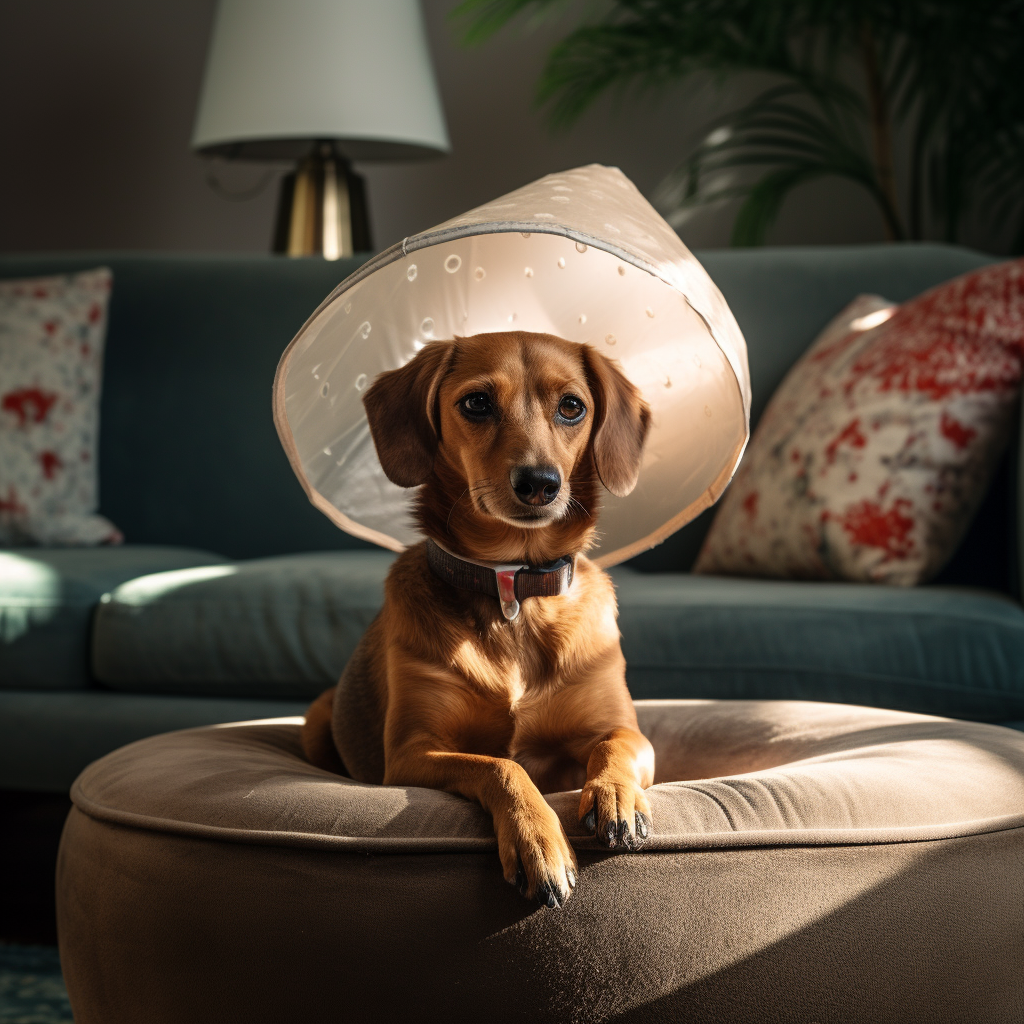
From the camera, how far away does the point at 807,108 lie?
3996 mm

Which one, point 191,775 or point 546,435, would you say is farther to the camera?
point 546,435

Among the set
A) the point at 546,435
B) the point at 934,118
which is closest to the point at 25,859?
the point at 546,435

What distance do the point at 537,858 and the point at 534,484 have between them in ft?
1.57

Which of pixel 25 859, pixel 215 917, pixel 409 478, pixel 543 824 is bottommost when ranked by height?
pixel 25 859

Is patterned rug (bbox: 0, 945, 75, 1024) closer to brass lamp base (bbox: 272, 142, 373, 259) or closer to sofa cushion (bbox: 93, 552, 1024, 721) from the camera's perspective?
sofa cushion (bbox: 93, 552, 1024, 721)

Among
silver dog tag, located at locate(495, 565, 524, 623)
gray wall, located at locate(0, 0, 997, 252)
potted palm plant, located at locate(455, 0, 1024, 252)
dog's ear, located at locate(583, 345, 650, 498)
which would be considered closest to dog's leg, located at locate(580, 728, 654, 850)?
silver dog tag, located at locate(495, 565, 524, 623)

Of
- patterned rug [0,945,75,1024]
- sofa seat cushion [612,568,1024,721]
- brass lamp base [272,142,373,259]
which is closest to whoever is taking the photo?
patterned rug [0,945,75,1024]

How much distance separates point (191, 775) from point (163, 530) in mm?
1981

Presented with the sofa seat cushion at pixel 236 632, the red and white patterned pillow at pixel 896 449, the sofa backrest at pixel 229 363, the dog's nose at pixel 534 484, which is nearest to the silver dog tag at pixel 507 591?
the dog's nose at pixel 534 484

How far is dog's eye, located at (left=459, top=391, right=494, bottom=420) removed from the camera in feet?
4.78

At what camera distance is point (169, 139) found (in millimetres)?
4641

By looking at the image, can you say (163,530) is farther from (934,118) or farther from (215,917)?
(934,118)

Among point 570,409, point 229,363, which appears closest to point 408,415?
point 570,409

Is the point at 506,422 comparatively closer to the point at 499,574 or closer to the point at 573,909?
the point at 499,574
